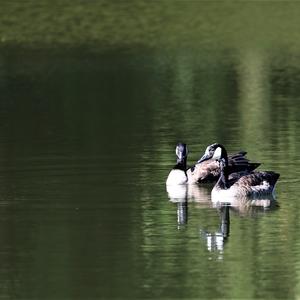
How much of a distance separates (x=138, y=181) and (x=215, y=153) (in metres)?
1.25

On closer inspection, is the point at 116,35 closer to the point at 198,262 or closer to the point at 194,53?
the point at 194,53

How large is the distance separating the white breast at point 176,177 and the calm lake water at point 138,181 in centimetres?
19

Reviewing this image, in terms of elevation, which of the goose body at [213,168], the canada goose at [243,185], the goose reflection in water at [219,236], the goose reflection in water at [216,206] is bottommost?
the goose reflection in water at [219,236]

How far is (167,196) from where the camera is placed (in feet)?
63.2

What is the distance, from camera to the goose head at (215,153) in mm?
19781

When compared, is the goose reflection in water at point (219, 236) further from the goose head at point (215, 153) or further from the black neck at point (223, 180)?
the goose head at point (215, 153)

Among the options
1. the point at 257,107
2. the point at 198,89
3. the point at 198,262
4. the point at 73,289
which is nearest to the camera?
the point at 73,289

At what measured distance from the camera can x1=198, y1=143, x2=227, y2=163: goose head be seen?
1978 centimetres

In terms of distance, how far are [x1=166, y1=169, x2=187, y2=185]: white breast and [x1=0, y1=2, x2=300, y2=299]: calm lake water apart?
0.19m

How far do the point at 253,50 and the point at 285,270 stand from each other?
24838 millimetres

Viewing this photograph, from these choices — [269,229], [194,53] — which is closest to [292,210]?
[269,229]

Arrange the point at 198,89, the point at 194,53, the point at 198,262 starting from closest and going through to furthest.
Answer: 1. the point at 198,262
2. the point at 198,89
3. the point at 194,53

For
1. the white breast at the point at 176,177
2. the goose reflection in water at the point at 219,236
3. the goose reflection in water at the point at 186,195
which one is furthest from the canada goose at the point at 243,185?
the goose reflection in water at the point at 219,236

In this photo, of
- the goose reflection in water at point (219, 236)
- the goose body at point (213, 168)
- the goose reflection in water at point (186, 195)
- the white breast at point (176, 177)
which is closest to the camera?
the goose reflection in water at point (219, 236)
